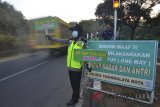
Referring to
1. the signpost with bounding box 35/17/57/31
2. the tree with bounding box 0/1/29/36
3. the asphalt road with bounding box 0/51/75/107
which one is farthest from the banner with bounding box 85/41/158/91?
the tree with bounding box 0/1/29/36

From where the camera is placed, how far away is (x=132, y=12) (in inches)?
1387

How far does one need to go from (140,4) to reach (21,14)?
19.7 m

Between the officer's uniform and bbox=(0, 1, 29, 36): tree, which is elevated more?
bbox=(0, 1, 29, 36): tree

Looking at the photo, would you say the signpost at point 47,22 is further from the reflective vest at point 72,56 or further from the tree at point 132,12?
the tree at point 132,12

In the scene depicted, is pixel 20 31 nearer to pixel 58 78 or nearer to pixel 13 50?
pixel 13 50

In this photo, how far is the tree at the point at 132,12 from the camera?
35375 millimetres

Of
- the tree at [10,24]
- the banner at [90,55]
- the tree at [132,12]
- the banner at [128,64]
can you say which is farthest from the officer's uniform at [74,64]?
the tree at [132,12]

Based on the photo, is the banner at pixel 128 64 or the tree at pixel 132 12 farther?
the tree at pixel 132 12

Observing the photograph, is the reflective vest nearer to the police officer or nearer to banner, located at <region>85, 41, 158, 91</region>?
the police officer

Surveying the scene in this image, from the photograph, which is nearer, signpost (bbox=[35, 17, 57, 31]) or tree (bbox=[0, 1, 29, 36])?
signpost (bbox=[35, 17, 57, 31])

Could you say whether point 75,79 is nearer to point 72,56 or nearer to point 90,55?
point 72,56

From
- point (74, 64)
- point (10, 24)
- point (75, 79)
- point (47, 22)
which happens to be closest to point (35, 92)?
point (75, 79)

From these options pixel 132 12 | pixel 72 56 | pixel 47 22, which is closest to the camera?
pixel 72 56

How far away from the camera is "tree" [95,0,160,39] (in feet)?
116
